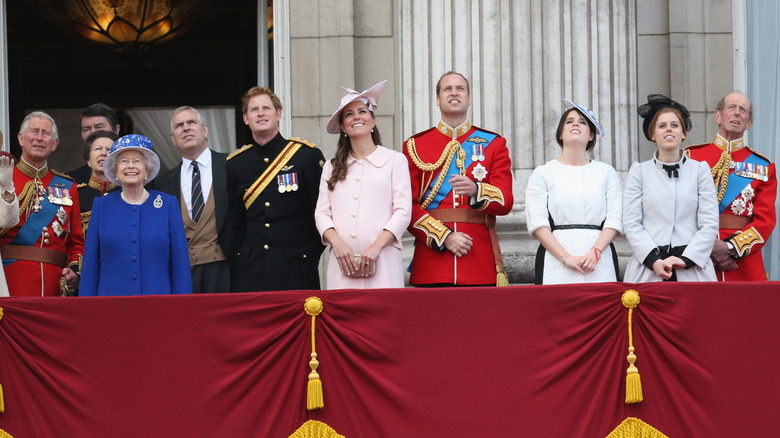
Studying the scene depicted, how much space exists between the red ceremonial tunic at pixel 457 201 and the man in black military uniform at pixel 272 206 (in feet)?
1.89

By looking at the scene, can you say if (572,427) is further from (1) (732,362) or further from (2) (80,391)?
(2) (80,391)

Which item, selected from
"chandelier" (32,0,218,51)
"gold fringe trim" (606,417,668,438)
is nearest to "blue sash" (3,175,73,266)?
"gold fringe trim" (606,417,668,438)

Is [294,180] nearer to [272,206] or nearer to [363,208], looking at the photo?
[272,206]

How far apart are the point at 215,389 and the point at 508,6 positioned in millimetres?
4218

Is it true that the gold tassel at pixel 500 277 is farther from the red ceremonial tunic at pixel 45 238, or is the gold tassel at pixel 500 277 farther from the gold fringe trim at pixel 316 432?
the red ceremonial tunic at pixel 45 238

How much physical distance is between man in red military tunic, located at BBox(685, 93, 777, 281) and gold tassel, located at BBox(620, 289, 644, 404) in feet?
4.56

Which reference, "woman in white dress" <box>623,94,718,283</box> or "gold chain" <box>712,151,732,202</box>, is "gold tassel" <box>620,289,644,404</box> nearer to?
"woman in white dress" <box>623,94,718,283</box>

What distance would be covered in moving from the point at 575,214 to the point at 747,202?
1.36 meters

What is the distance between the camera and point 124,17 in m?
13.2

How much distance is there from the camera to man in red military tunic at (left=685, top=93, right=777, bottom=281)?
7590mm

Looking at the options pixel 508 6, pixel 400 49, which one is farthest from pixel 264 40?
pixel 508 6

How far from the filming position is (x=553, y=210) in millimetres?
7117

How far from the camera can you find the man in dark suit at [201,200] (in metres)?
7.46

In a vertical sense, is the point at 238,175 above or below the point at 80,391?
above
